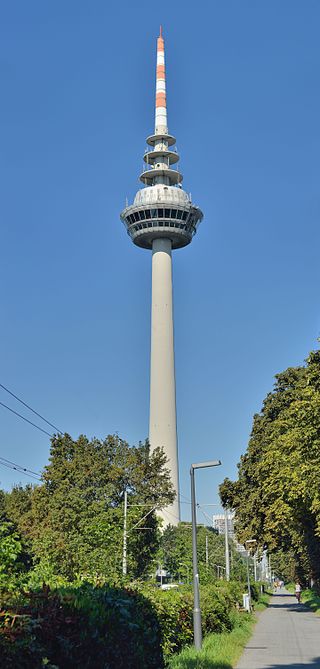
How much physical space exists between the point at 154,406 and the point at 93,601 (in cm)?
7769

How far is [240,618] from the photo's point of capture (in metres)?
33.7

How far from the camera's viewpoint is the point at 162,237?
97250 millimetres

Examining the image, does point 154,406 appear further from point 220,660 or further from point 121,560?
point 220,660

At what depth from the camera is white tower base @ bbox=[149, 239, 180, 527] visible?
286 ft

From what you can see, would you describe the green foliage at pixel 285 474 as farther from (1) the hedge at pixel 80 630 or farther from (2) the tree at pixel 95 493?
(1) the hedge at pixel 80 630

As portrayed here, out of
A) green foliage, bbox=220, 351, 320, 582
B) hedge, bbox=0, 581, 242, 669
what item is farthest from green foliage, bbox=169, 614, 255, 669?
green foliage, bbox=220, 351, 320, 582

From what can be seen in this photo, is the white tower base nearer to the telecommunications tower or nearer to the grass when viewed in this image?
the telecommunications tower

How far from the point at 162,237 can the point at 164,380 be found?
19.3 metres

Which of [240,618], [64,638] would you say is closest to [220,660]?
[64,638]

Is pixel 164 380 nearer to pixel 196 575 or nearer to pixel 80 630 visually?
pixel 196 575

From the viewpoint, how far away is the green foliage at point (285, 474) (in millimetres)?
29312

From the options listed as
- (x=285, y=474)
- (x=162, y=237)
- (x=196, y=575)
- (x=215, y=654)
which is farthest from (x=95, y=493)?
(x=162, y=237)

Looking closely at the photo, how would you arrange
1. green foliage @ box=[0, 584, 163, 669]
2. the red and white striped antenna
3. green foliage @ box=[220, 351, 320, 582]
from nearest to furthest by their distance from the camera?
1. green foliage @ box=[0, 584, 163, 669]
2. green foliage @ box=[220, 351, 320, 582]
3. the red and white striped antenna

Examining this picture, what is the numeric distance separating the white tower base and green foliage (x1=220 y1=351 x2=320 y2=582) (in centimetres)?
3036
